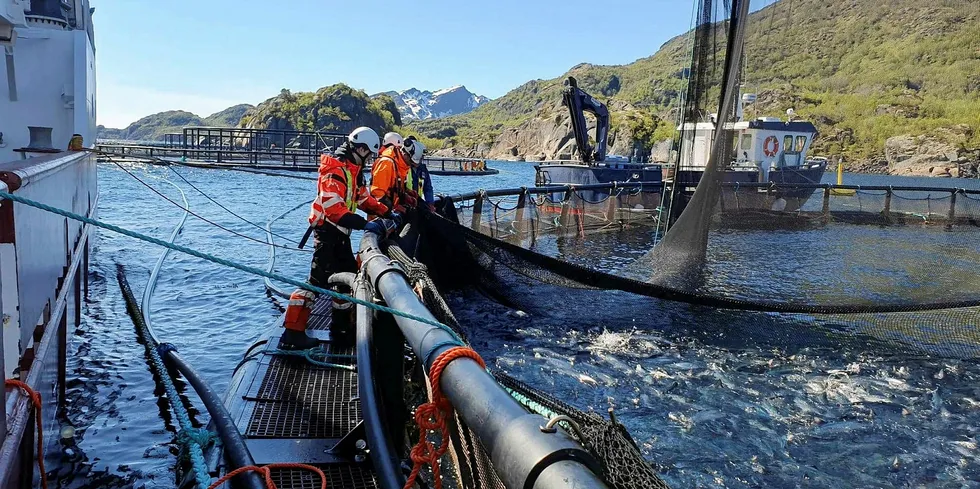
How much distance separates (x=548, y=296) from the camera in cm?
810

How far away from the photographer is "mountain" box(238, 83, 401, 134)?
423 ft

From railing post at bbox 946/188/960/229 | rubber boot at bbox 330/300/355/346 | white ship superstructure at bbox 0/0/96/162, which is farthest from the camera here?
railing post at bbox 946/188/960/229

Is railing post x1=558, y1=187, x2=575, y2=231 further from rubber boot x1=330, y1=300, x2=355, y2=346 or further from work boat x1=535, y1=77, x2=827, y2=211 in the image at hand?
rubber boot x1=330, y1=300, x2=355, y2=346

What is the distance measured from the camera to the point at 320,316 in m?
6.96

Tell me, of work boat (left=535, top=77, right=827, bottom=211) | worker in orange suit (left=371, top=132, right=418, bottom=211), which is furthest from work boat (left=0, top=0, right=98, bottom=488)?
work boat (left=535, top=77, right=827, bottom=211)

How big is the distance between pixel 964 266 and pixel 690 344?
8875 mm

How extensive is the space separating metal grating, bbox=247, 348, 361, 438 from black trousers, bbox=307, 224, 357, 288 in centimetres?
97

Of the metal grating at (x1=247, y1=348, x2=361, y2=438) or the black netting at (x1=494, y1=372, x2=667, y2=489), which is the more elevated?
the black netting at (x1=494, y1=372, x2=667, y2=489)

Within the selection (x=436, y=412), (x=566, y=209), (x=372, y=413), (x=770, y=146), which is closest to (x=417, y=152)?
(x=566, y=209)

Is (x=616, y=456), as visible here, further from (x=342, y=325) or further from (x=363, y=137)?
(x=363, y=137)

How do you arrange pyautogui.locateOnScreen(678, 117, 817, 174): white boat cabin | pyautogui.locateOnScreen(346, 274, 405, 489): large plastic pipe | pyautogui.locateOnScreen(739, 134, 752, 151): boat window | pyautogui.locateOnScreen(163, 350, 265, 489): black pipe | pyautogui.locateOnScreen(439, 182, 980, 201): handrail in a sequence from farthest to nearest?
pyautogui.locateOnScreen(739, 134, 752, 151): boat window < pyautogui.locateOnScreen(678, 117, 817, 174): white boat cabin < pyautogui.locateOnScreen(439, 182, 980, 201): handrail < pyautogui.locateOnScreen(163, 350, 265, 489): black pipe < pyautogui.locateOnScreen(346, 274, 405, 489): large plastic pipe

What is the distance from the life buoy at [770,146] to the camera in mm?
26422

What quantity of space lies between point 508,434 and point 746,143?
26.9 metres

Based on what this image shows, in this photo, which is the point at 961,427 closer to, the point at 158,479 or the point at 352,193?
the point at 352,193
